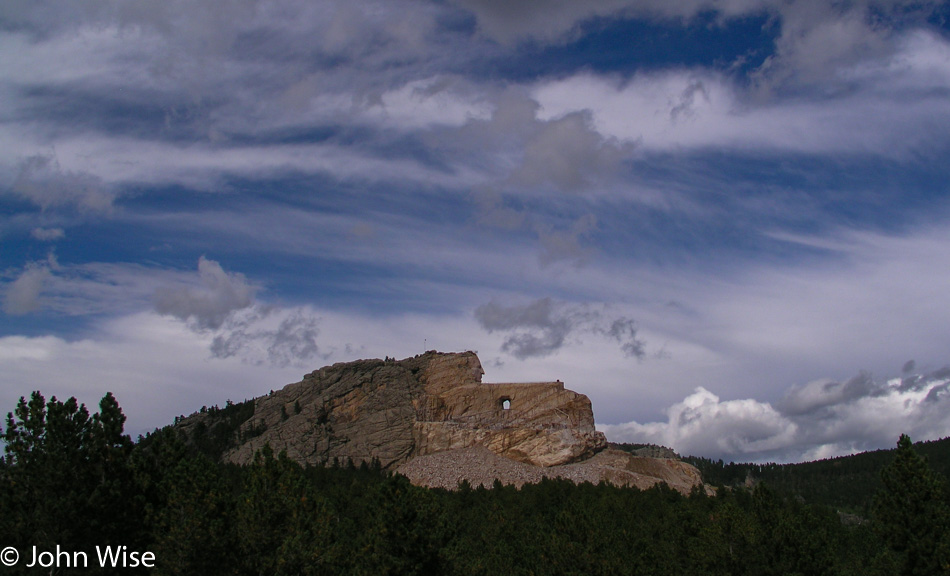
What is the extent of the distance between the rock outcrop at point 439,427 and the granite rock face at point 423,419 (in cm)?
21

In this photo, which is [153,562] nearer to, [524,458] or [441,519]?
[441,519]

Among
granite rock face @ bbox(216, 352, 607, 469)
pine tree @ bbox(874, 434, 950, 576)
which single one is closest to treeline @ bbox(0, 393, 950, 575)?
pine tree @ bbox(874, 434, 950, 576)

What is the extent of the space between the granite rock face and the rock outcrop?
21cm

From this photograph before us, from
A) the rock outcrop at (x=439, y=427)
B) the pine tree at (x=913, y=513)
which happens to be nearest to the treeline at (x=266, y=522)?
the pine tree at (x=913, y=513)

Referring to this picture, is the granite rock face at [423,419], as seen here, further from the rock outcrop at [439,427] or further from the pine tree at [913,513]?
the pine tree at [913,513]

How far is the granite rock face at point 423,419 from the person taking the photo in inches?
6122

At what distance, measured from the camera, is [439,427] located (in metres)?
162

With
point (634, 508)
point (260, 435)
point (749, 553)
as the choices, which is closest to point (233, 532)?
point (749, 553)

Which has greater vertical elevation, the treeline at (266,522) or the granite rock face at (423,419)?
the granite rock face at (423,419)

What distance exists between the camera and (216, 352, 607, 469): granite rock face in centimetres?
15550

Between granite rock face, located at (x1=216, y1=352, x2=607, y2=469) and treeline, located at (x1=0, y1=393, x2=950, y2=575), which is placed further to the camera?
granite rock face, located at (x1=216, y1=352, x2=607, y2=469)

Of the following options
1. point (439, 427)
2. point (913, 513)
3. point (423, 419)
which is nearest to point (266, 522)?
point (913, 513)

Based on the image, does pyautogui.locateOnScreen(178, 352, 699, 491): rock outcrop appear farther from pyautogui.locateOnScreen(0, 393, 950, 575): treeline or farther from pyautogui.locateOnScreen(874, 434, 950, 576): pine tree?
pyautogui.locateOnScreen(874, 434, 950, 576): pine tree

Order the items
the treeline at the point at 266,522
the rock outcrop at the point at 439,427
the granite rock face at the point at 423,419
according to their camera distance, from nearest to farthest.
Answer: the treeline at the point at 266,522 < the rock outcrop at the point at 439,427 < the granite rock face at the point at 423,419
